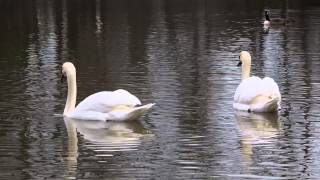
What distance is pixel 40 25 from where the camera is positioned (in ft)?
152

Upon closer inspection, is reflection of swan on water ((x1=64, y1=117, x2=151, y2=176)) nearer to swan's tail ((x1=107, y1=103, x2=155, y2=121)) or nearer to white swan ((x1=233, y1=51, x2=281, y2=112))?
swan's tail ((x1=107, y1=103, x2=155, y2=121))

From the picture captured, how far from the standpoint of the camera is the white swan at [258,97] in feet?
51.6

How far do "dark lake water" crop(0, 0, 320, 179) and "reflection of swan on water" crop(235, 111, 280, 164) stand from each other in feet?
0.06

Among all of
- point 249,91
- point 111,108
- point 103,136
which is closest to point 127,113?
point 111,108

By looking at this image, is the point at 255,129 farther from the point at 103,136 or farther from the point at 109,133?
the point at 103,136

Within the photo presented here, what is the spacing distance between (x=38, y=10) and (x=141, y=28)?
888 inches

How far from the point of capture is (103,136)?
1363 centimetres

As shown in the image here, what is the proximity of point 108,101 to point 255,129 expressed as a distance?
8.54 feet

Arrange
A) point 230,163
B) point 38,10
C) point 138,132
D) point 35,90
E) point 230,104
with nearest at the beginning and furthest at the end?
point 230,163, point 138,132, point 230,104, point 35,90, point 38,10

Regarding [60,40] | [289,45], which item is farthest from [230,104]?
[60,40]

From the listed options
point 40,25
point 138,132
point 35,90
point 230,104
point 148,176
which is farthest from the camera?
point 40,25

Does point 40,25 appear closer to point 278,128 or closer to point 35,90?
point 35,90

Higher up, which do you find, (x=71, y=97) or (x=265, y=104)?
(x=71, y=97)

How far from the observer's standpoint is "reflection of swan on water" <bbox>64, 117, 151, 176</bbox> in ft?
40.8
